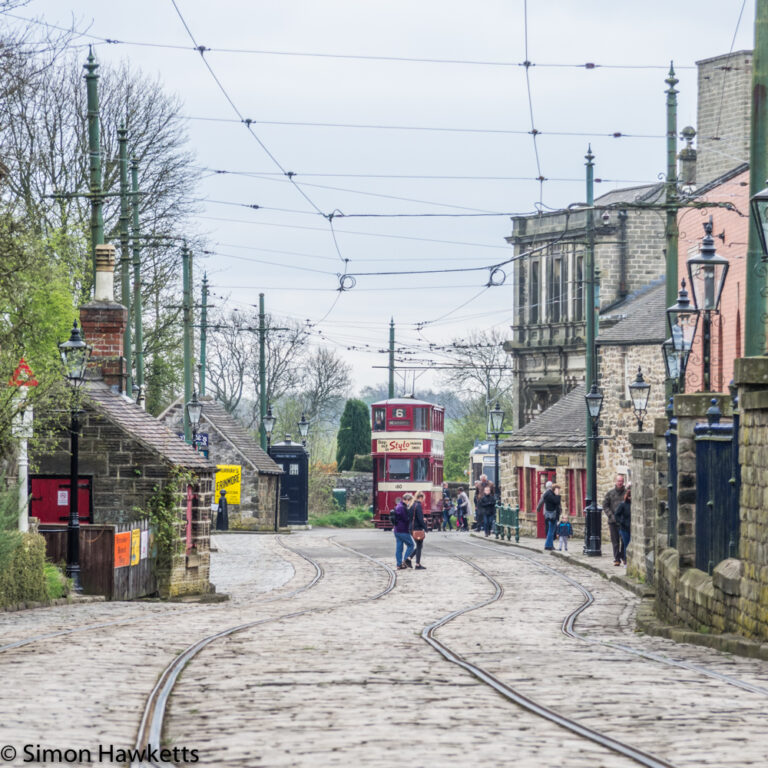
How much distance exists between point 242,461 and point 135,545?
2496cm

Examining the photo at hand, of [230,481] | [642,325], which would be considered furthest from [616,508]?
[230,481]

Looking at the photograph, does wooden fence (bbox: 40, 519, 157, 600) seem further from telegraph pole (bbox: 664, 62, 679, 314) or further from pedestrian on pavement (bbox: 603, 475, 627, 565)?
pedestrian on pavement (bbox: 603, 475, 627, 565)

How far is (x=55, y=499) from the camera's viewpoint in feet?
83.1

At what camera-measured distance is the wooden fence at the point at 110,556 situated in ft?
74.2

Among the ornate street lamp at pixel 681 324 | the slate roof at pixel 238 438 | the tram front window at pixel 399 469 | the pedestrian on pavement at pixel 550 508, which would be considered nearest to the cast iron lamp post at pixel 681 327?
the ornate street lamp at pixel 681 324

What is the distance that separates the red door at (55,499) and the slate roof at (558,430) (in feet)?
75.1

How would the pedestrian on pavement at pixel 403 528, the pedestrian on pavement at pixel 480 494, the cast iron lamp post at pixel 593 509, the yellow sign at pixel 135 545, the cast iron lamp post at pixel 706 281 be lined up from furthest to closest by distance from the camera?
the pedestrian on pavement at pixel 480 494 < the cast iron lamp post at pixel 593 509 < the pedestrian on pavement at pixel 403 528 < the yellow sign at pixel 135 545 < the cast iron lamp post at pixel 706 281

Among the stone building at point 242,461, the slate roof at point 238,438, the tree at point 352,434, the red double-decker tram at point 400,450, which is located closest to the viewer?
the stone building at point 242,461

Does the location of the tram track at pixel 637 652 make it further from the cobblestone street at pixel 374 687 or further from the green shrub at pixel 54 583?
the green shrub at pixel 54 583

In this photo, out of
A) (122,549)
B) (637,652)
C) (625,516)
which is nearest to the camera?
(637,652)

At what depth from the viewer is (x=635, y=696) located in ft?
32.1

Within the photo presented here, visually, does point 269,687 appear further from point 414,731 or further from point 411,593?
point 411,593

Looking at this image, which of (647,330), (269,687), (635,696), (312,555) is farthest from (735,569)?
(647,330)

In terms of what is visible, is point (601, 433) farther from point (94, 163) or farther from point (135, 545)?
point (135, 545)
